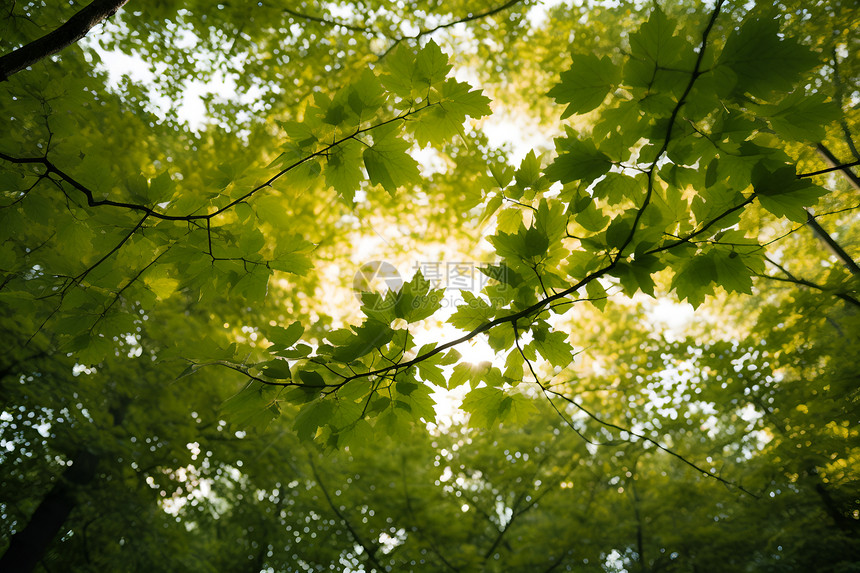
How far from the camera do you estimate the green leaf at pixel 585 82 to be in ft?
3.16

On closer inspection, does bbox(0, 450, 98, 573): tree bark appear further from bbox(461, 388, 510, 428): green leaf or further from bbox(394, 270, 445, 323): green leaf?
bbox(394, 270, 445, 323): green leaf

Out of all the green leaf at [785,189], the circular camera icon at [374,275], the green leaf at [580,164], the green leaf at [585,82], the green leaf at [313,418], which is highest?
the circular camera icon at [374,275]

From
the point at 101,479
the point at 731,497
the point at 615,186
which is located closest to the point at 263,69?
the point at 615,186

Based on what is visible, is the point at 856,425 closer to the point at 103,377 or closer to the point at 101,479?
the point at 103,377

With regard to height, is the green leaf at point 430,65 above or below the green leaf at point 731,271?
above

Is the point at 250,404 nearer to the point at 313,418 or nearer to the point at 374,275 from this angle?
the point at 313,418

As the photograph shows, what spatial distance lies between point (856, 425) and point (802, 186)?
12.8 ft

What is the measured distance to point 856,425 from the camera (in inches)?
135

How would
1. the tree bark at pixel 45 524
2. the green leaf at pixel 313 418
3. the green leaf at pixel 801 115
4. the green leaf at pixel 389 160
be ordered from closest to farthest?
1. the green leaf at pixel 801 115
2. the green leaf at pixel 313 418
3. the green leaf at pixel 389 160
4. the tree bark at pixel 45 524

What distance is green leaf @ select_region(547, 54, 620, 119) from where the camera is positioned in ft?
3.16

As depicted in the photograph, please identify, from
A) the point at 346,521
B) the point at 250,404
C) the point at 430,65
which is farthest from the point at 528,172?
the point at 346,521

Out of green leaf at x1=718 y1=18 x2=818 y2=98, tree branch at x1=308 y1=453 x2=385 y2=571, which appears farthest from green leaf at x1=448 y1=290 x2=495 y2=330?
tree branch at x1=308 y1=453 x2=385 y2=571

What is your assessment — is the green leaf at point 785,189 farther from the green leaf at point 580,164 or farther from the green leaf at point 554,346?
the green leaf at point 554,346

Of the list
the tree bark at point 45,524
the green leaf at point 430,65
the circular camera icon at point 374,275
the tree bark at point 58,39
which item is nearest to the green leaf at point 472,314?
the green leaf at point 430,65
